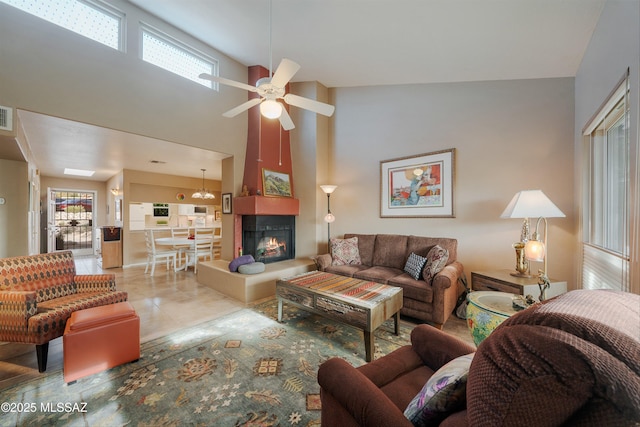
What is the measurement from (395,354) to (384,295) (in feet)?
3.06

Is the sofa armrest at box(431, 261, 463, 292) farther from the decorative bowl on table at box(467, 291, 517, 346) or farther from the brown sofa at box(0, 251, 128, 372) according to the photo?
the brown sofa at box(0, 251, 128, 372)

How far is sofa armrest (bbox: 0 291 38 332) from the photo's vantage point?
74.8 inches

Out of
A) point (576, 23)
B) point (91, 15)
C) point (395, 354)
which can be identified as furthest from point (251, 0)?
point (395, 354)

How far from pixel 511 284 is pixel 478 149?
5.99 ft

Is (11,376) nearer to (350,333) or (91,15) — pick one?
(350,333)

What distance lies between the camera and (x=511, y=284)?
2.50 m

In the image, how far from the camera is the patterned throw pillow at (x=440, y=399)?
846mm

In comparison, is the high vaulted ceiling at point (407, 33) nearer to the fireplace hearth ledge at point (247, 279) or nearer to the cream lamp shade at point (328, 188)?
the cream lamp shade at point (328, 188)

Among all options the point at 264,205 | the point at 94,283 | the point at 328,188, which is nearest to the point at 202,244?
the point at 264,205

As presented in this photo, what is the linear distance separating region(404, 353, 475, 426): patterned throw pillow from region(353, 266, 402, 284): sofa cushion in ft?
7.24

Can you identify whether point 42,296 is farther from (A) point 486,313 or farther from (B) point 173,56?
(A) point 486,313

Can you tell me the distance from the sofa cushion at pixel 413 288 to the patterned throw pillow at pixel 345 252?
0.90 m

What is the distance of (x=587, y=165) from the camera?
8.61 ft

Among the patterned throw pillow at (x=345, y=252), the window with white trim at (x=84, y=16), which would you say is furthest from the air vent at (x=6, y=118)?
the patterned throw pillow at (x=345, y=252)
